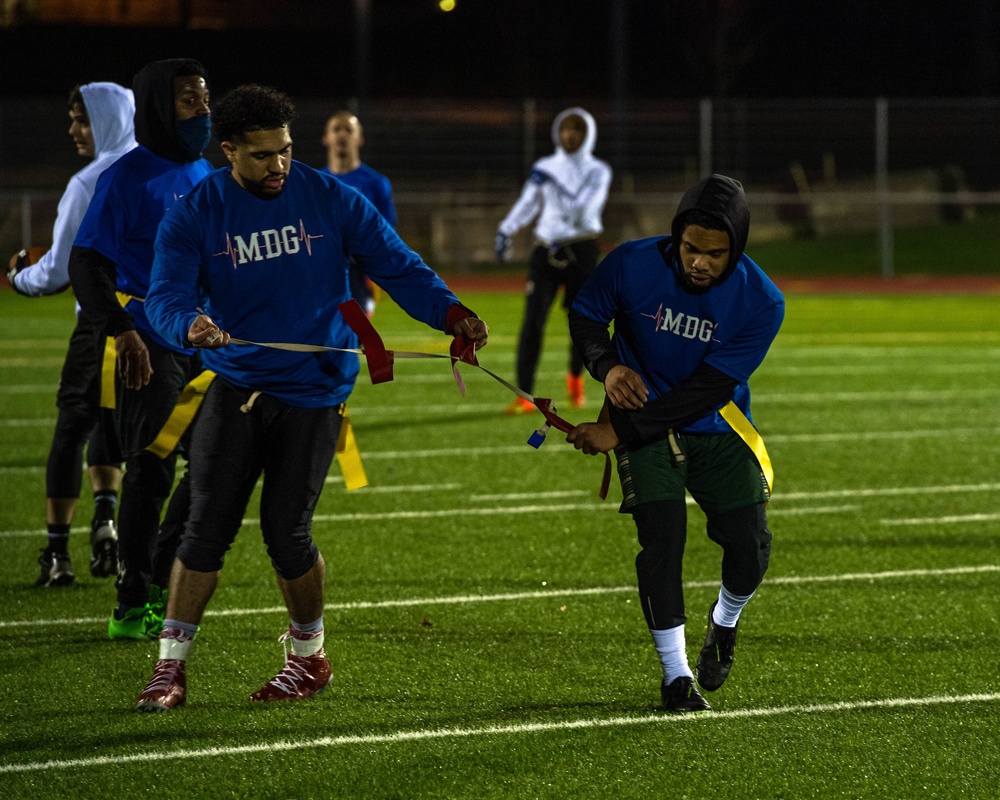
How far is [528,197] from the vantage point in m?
12.7

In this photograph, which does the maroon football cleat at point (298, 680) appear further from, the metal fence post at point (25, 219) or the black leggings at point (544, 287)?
the metal fence post at point (25, 219)

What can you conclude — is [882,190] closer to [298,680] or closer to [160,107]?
[160,107]

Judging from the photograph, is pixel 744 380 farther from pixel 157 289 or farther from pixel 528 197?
pixel 528 197

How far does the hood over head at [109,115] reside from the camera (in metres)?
6.64

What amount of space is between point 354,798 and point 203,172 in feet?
8.86

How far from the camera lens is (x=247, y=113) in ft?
15.9

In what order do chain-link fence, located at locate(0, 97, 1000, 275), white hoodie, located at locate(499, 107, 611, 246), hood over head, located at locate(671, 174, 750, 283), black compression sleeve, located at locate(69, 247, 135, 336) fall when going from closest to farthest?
1. hood over head, located at locate(671, 174, 750, 283)
2. black compression sleeve, located at locate(69, 247, 135, 336)
3. white hoodie, located at locate(499, 107, 611, 246)
4. chain-link fence, located at locate(0, 97, 1000, 275)

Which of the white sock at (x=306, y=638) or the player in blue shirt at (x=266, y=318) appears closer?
the player in blue shirt at (x=266, y=318)

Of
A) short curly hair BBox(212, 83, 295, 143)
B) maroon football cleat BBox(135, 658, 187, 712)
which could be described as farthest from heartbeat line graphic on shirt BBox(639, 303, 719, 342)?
maroon football cleat BBox(135, 658, 187, 712)

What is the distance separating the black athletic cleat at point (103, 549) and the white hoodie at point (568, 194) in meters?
5.83

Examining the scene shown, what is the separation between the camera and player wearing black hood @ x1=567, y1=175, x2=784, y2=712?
503 cm

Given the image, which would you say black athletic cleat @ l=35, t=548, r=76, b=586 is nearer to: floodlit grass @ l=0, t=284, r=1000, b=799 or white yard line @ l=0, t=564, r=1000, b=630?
floodlit grass @ l=0, t=284, r=1000, b=799

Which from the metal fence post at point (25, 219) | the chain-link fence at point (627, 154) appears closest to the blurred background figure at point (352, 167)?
the chain-link fence at point (627, 154)

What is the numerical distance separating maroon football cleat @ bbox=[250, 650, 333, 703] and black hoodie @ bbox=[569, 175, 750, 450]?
123cm
